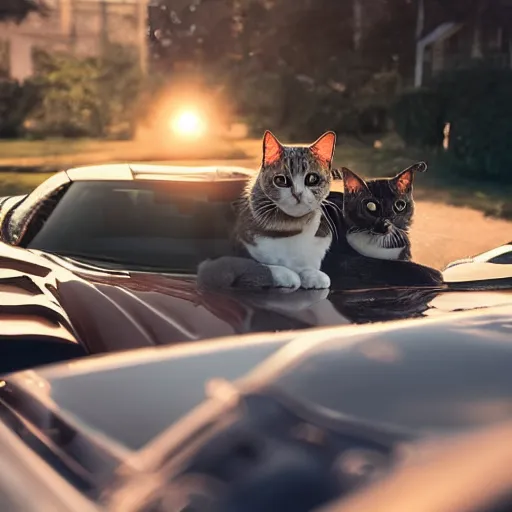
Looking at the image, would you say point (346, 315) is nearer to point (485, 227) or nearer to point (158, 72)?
point (485, 227)

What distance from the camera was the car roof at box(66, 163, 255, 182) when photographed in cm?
223

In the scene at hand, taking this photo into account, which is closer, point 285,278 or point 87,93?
point 285,278

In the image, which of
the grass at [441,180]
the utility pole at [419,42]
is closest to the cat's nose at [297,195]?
the grass at [441,180]

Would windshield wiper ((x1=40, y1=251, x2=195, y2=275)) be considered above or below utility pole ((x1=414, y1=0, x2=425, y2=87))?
below

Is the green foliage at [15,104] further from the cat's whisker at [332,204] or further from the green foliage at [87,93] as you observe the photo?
the cat's whisker at [332,204]

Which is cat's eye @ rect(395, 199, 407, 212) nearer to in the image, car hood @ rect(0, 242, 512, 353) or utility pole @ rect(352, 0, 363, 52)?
car hood @ rect(0, 242, 512, 353)

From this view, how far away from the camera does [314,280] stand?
1.75m

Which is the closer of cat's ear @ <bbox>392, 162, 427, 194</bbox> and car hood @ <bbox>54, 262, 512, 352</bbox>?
car hood @ <bbox>54, 262, 512, 352</bbox>

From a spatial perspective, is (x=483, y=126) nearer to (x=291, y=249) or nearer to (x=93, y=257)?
(x=291, y=249)

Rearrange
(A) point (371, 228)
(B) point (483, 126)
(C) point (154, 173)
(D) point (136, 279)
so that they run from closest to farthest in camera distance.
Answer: (D) point (136, 279) < (A) point (371, 228) < (C) point (154, 173) < (B) point (483, 126)

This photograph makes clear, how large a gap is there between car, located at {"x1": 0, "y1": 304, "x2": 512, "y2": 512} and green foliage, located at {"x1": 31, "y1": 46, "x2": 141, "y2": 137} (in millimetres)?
7973

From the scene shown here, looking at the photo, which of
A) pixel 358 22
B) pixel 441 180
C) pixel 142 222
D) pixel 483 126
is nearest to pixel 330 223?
pixel 142 222

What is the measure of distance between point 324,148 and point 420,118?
7.98 m

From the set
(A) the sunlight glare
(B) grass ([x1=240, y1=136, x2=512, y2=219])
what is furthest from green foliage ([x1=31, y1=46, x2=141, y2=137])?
(B) grass ([x1=240, y1=136, x2=512, y2=219])
